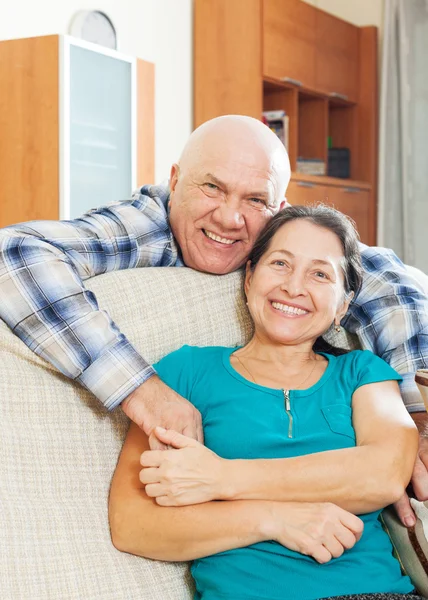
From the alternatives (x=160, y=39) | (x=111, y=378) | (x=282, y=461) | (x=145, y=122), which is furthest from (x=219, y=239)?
(x=160, y=39)

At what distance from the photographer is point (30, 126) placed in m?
3.71

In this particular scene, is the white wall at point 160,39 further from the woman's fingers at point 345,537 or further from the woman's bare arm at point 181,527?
the woman's fingers at point 345,537

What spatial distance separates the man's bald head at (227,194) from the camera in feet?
6.14

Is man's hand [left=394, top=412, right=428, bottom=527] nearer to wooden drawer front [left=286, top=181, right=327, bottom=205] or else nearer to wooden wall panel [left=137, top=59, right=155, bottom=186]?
wooden wall panel [left=137, top=59, right=155, bottom=186]

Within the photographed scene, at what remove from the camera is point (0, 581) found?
1263mm

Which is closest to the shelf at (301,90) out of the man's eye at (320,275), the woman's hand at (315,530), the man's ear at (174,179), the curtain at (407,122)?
the curtain at (407,122)

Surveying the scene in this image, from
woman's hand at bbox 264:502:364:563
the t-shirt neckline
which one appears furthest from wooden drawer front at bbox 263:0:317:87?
woman's hand at bbox 264:502:364:563

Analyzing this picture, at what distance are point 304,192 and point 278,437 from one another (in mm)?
3852

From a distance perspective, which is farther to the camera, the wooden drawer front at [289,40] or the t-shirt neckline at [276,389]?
the wooden drawer front at [289,40]

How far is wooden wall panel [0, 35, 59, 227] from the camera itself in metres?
3.65

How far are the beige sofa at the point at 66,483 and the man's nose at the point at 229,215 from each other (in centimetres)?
29

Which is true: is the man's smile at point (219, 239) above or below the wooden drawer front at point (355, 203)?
below

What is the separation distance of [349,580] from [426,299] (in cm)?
72

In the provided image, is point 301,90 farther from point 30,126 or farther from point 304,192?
point 30,126
